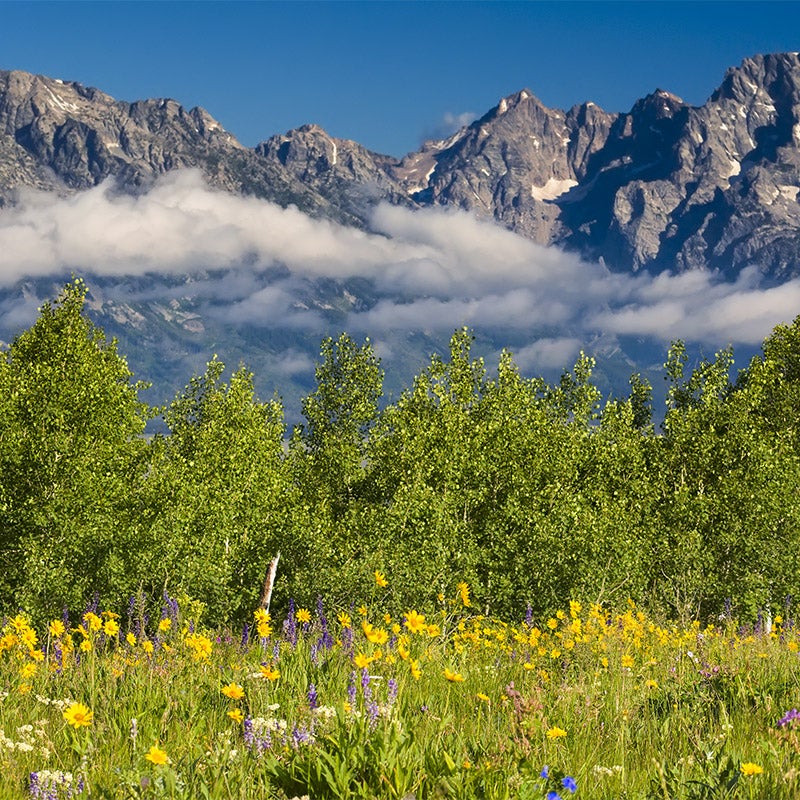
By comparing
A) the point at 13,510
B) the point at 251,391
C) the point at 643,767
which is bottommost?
the point at 643,767

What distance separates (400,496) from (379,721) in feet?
104

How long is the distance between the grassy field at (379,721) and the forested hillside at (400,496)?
20692 millimetres

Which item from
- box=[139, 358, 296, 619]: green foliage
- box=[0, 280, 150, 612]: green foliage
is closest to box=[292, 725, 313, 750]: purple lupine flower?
box=[139, 358, 296, 619]: green foliage

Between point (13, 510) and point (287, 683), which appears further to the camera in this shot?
point (13, 510)

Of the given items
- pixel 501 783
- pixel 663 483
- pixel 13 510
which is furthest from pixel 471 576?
pixel 501 783

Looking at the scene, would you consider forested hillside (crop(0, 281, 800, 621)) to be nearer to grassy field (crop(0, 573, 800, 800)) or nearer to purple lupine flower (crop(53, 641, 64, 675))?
grassy field (crop(0, 573, 800, 800))

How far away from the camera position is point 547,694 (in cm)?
717

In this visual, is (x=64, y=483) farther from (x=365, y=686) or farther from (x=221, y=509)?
(x=365, y=686)

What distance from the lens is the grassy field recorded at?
461cm

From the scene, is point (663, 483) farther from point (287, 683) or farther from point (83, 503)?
point (287, 683)

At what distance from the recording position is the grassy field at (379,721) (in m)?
4.61

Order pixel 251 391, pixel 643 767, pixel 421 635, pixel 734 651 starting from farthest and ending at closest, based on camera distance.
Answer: pixel 251 391
pixel 734 651
pixel 421 635
pixel 643 767

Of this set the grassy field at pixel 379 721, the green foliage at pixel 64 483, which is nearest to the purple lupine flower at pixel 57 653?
the grassy field at pixel 379 721

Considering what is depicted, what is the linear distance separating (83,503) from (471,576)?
16648 mm
